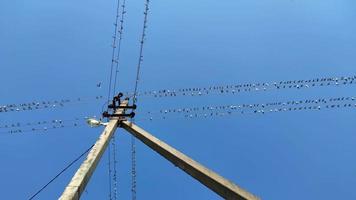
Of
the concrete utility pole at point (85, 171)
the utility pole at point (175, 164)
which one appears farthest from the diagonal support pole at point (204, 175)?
the concrete utility pole at point (85, 171)

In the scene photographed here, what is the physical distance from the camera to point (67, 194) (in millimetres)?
Result: 4289

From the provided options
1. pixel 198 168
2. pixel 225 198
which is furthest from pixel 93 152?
pixel 225 198

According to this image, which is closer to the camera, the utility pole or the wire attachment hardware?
the utility pole

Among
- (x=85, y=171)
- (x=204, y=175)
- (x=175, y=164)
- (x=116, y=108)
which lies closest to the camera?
(x=204, y=175)

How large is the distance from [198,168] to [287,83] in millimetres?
10468

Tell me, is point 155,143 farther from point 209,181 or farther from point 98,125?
point 98,125

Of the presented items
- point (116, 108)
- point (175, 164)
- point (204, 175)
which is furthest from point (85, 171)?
point (116, 108)

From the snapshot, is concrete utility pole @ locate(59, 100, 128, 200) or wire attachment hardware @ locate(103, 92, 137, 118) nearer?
concrete utility pole @ locate(59, 100, 128, 200)

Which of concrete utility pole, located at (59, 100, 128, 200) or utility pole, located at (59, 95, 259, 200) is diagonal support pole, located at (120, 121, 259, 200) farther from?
concrete utility pole, located at (59, 100, 128, 200)

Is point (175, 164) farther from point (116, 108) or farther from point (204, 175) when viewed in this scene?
point (116, 108)

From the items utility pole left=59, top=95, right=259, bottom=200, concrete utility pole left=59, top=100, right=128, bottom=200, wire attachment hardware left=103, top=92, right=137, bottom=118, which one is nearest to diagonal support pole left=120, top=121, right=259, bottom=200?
utility pole left=59, top=95, right=259, bottom=200

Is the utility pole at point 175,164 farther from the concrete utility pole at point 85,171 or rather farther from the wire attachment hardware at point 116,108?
the wire attachment hardware at point 116,108

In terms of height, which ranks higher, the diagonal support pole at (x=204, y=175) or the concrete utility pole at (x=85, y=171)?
the diagonal support pole at (x=204, y=175)

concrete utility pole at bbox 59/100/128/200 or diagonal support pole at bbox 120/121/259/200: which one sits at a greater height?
diagonal support pole at bbox 120/121/259/200
